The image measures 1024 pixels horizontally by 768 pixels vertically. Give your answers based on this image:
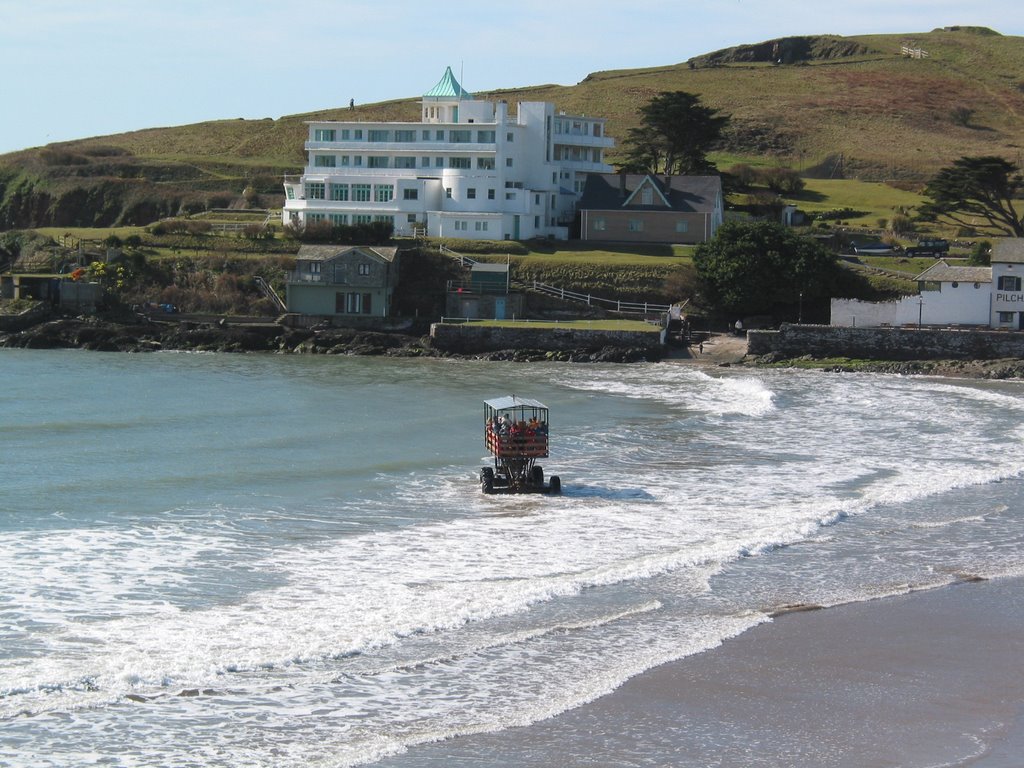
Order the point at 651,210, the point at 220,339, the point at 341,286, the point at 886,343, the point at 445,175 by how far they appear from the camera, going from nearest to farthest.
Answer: the point at 886,343, the point at 220,339, the point at 341,286, the point at 651,210, the point at 445,175

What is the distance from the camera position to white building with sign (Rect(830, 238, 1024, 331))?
50.9 meters

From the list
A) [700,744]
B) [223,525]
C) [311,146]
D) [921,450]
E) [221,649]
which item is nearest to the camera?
[700,744]

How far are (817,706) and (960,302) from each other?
131ft

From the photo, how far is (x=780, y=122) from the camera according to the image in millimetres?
112375

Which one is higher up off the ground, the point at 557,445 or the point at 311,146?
the point at 311,146

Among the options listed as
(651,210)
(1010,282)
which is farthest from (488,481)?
(651,210)

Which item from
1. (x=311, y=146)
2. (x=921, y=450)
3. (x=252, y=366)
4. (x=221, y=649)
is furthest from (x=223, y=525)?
(x=311, y=146)

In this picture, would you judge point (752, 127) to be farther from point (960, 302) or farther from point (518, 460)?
point (518, 460)

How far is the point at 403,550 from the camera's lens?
67.1 ft

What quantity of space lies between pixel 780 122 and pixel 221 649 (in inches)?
4058

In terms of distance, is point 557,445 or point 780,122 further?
point 780,122

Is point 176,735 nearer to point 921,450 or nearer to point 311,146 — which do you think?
point 921,450

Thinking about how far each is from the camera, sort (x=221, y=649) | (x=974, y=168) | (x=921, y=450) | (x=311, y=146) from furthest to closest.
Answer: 1. (x=311, y=146)
2. (x=974, y=168)
3. (x=921, y=450)
4. (x=221, y=649)

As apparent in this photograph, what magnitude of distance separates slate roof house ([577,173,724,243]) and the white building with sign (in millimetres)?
12623
